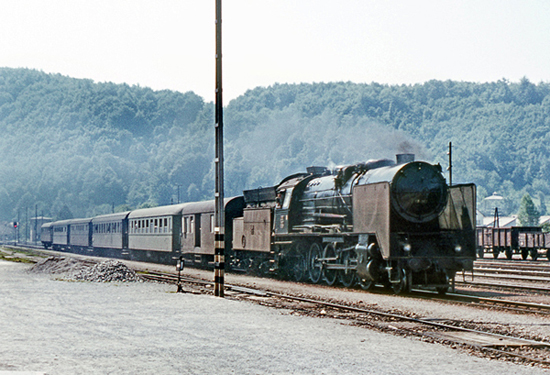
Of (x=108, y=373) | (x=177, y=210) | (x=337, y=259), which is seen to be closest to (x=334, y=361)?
(x=108, y=373)

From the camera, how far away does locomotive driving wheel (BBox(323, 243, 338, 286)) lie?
65.1 feet

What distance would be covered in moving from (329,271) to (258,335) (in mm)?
10737

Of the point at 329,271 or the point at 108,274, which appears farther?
the point at 108,274

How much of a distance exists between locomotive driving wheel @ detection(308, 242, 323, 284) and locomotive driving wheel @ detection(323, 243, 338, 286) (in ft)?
0.63

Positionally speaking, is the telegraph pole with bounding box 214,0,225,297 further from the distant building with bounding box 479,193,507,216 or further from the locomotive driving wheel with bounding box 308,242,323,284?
the distant building with bounding box 479,193,507,216

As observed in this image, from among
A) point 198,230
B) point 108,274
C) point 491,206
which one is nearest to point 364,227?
point 108,274

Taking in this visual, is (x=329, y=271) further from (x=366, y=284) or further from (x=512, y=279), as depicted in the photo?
(x=512, y=279)

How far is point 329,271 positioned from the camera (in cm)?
2042

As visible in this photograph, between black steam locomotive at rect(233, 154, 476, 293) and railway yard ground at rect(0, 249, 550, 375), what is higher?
black steam locomotive at rect(233, 154, 476, 293)

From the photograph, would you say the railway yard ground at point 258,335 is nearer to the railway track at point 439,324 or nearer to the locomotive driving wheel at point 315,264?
the railway track at point 439,324

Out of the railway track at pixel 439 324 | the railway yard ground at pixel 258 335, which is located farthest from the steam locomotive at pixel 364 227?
the railway yard ground at pixel 258 335

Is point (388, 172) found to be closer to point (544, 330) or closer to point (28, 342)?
point (544, 330)

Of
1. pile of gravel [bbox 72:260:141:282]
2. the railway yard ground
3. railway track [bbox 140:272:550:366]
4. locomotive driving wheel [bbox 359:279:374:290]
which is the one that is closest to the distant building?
pile of gravel [bbox 72:260:141:282]

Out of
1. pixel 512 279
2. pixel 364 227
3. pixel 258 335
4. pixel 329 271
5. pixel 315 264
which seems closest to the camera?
pixel 258 335
